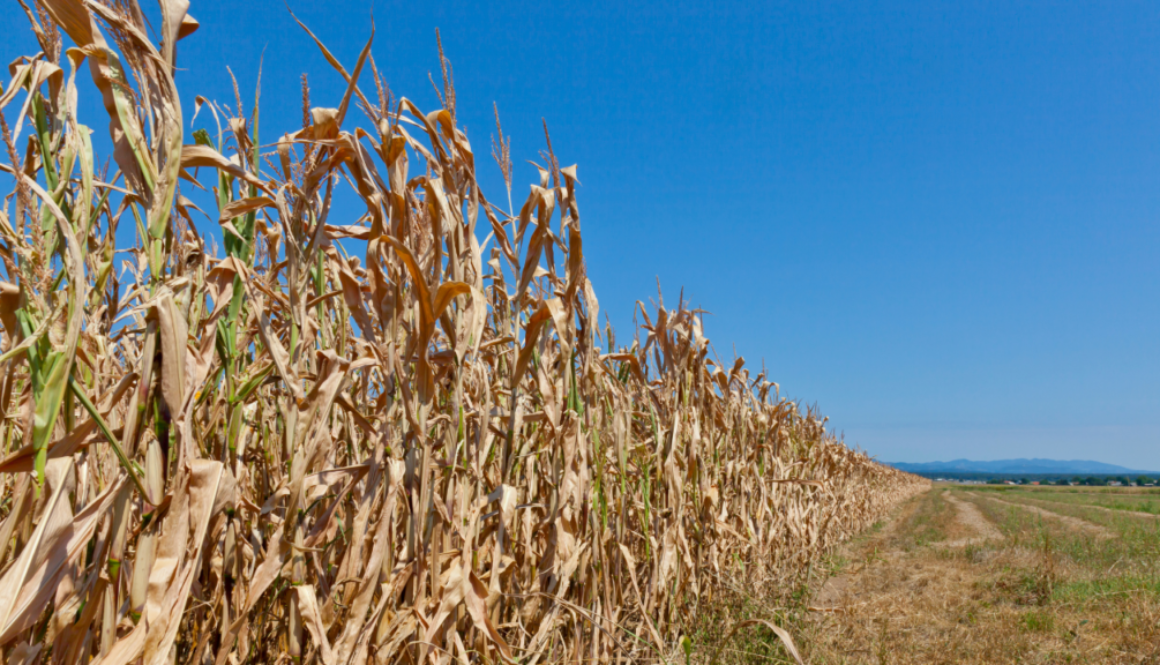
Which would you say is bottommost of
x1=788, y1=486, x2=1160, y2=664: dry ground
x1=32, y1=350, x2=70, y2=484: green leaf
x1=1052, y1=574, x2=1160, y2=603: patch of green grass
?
x1=788, y1=486, x2=1160, y2=664: dry ground

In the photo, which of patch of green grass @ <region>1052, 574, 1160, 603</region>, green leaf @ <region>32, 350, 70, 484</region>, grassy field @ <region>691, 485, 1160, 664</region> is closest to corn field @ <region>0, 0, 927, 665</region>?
green leaf @ <region>32, 350, 70, 484</region>

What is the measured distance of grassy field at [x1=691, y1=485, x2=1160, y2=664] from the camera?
4.11 m

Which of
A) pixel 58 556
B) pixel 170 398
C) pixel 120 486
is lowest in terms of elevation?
pixel 58 556

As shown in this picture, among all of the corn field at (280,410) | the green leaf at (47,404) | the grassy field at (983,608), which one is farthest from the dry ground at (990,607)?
the green leaf at (47,404)

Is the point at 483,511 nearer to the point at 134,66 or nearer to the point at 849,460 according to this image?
the point at 134,66

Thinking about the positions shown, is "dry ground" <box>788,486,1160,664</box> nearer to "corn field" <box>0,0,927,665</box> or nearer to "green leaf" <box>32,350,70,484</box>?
"corn field" <box>0,0,927,665</box>

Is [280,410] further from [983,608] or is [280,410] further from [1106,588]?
[1106,588]

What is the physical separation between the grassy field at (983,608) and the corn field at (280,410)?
1.68 meters

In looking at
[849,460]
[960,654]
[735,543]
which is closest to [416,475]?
[735,543]

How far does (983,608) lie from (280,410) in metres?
6.15

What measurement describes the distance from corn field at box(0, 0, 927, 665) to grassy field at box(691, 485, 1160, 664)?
168 cm

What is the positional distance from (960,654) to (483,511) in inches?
153

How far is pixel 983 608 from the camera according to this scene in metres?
5.58

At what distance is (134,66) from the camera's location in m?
1.17
